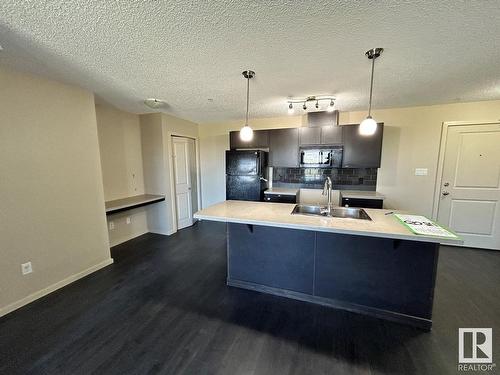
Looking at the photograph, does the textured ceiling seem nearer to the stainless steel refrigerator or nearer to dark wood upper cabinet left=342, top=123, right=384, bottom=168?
dark wood upper cabinet left=342, top=123, right=384, bottom=168

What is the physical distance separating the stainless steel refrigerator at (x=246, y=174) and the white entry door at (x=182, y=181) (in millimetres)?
997

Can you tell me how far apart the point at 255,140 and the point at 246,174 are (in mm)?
720

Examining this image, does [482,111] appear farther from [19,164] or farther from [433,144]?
[19,164]

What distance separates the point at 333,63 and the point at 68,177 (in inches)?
126

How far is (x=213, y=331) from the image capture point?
1759 millimetres

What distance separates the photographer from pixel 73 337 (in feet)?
5.57

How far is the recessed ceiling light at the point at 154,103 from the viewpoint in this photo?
120 inches

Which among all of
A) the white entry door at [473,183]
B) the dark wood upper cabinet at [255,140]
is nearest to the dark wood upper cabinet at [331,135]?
the dark wood upper cabinet at [255,140]

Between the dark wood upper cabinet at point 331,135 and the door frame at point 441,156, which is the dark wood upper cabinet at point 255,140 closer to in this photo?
the dark wood upper cabinet at point 331,135

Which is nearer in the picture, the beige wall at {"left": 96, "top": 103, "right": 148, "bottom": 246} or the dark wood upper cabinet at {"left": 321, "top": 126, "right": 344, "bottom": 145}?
the beige wall at {"left": 96, "top": 103, "right": 148, "bottom": 246}

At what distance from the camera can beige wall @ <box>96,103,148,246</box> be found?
133 inches

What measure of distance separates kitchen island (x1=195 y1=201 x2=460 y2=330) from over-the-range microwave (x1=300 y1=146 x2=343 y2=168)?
1.62 meters

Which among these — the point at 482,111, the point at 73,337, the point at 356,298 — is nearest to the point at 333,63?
the point at 356,298

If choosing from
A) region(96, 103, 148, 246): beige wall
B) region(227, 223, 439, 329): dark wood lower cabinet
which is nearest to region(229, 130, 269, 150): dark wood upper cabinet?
region(96, 103, 148, 246): beige wall
